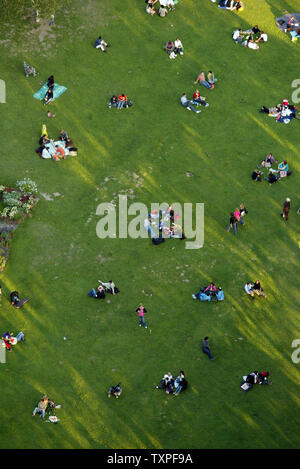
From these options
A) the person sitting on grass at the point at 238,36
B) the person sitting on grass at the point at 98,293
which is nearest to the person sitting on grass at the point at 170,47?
the person sitting on grass at the point at 238,36

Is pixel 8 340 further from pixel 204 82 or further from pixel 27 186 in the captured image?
pixel 204 82

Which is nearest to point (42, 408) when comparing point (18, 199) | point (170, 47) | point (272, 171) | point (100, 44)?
point (18, 199)

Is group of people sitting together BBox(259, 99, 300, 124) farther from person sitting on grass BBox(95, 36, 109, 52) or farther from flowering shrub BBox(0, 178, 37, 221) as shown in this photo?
flowering shrub BBox(0, 178, 37, 221)

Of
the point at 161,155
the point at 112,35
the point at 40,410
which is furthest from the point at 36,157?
the point at 40,410

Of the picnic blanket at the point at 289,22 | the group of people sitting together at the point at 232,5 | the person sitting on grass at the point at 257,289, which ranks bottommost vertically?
A: the person sitting on grass at the point at 257,289

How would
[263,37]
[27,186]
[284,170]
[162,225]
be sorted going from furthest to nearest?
[263,37]
[284,170]
[27,186]
[162,225]

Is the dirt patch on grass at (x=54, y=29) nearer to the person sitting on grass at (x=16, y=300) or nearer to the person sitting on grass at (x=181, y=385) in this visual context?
the person sitting on grass at (x=16, y=300)
